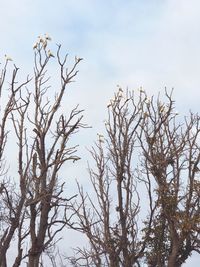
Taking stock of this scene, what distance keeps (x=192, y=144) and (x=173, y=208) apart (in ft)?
8.90

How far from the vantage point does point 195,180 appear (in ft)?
62.4

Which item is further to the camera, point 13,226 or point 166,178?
point 166,178

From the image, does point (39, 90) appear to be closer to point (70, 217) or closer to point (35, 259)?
point (70, 217)

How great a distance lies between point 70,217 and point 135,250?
290 inches

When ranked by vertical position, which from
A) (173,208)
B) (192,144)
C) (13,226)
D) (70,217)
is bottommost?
(13,226)

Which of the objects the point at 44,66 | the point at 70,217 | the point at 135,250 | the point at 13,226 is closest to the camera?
the point at 13,226

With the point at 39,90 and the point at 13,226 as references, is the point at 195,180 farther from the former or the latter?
the point at 13,226

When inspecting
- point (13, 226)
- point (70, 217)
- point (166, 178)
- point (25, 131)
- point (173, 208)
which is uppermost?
point (166, 178)

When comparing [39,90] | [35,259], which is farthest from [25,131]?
[35,259]

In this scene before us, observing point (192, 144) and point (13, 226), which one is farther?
point (192, 144)

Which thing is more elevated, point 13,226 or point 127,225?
point 127,225

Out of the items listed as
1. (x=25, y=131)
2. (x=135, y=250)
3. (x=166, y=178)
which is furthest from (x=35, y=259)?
(x=166, y=178)

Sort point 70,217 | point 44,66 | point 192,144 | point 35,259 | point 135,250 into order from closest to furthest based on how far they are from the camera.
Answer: point 35,259 → point 70,217 → point 44,66 → point 135,250 → point 192,144

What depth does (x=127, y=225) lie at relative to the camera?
18.8 metres
